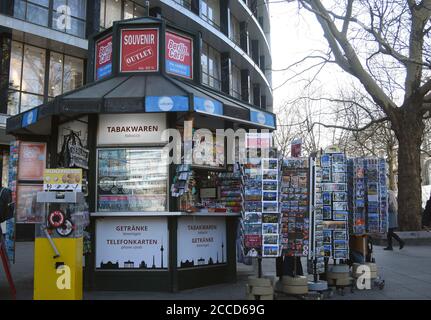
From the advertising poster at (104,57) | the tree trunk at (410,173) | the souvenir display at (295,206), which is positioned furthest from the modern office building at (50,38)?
the souvenir display at (295,206)

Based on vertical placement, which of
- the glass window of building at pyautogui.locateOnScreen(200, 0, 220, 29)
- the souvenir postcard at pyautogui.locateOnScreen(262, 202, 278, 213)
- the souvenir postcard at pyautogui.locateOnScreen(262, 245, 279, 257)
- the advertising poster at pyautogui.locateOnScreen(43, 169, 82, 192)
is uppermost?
the glass window of building at pyautogui.locateOnScreen(200, 0, 220, 29)

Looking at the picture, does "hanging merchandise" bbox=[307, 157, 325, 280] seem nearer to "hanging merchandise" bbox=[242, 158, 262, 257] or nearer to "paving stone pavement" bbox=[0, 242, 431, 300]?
"paving stone pavement" bbox=[0, 242, 431, 300]

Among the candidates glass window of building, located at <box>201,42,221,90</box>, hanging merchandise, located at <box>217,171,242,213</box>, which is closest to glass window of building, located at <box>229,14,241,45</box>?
glass window of building, located at <box>201,42,221,90</box>

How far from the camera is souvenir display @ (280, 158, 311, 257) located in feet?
23.4

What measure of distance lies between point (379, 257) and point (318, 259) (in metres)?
6.07

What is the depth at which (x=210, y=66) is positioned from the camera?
28.9 m

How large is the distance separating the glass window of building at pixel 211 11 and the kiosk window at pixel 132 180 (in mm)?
21722

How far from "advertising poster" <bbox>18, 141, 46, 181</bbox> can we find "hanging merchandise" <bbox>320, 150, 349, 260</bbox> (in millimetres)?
5861

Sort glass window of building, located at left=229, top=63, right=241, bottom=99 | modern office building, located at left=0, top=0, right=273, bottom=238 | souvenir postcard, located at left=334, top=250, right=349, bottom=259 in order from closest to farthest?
souvenir postcard, located at left=334, top=250, right=349, bottom=259 < modern office building, located at left=0, top=0, right=273, bottom=238 < glass window of building, located at left=229, top=63, right=241, bottom=99

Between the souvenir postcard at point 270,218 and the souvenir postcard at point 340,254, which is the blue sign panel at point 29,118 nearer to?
the souvenir postcard at point 270,218

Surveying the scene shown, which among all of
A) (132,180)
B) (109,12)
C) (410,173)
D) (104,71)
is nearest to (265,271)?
(132,180)

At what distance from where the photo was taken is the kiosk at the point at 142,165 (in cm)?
759
